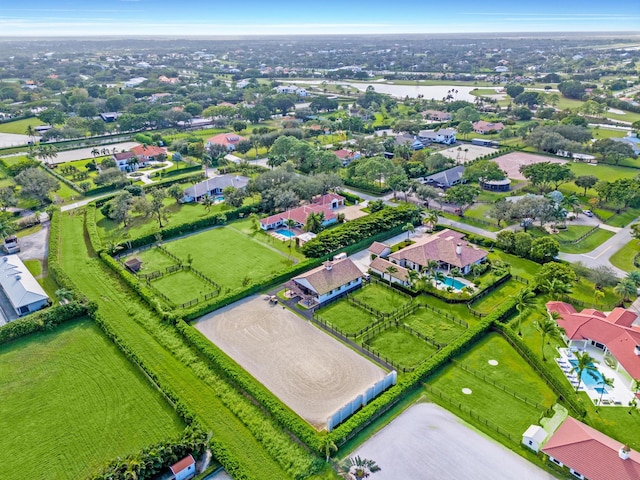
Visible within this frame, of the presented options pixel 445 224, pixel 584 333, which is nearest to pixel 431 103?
pixel 445 224

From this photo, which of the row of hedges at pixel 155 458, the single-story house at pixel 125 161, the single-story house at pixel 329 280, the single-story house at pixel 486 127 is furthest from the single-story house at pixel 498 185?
the single-story house at pixel 125 161

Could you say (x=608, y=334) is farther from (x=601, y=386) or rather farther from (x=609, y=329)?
(x=601, y=386)

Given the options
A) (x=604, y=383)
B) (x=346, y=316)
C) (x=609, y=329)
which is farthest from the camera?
(x=346, y=316)

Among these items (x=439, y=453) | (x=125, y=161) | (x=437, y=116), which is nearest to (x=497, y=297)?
(x=439, y=453)

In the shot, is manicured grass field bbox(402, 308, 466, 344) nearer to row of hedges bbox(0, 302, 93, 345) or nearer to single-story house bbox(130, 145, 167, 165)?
row of hedges bbox(0, 302, 93, 345)

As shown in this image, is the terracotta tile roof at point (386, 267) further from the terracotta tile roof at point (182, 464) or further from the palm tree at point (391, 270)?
the terracotta tile roof at point (182, 464)

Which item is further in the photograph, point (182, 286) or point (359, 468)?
point (182, 286)

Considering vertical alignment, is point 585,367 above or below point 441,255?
above
